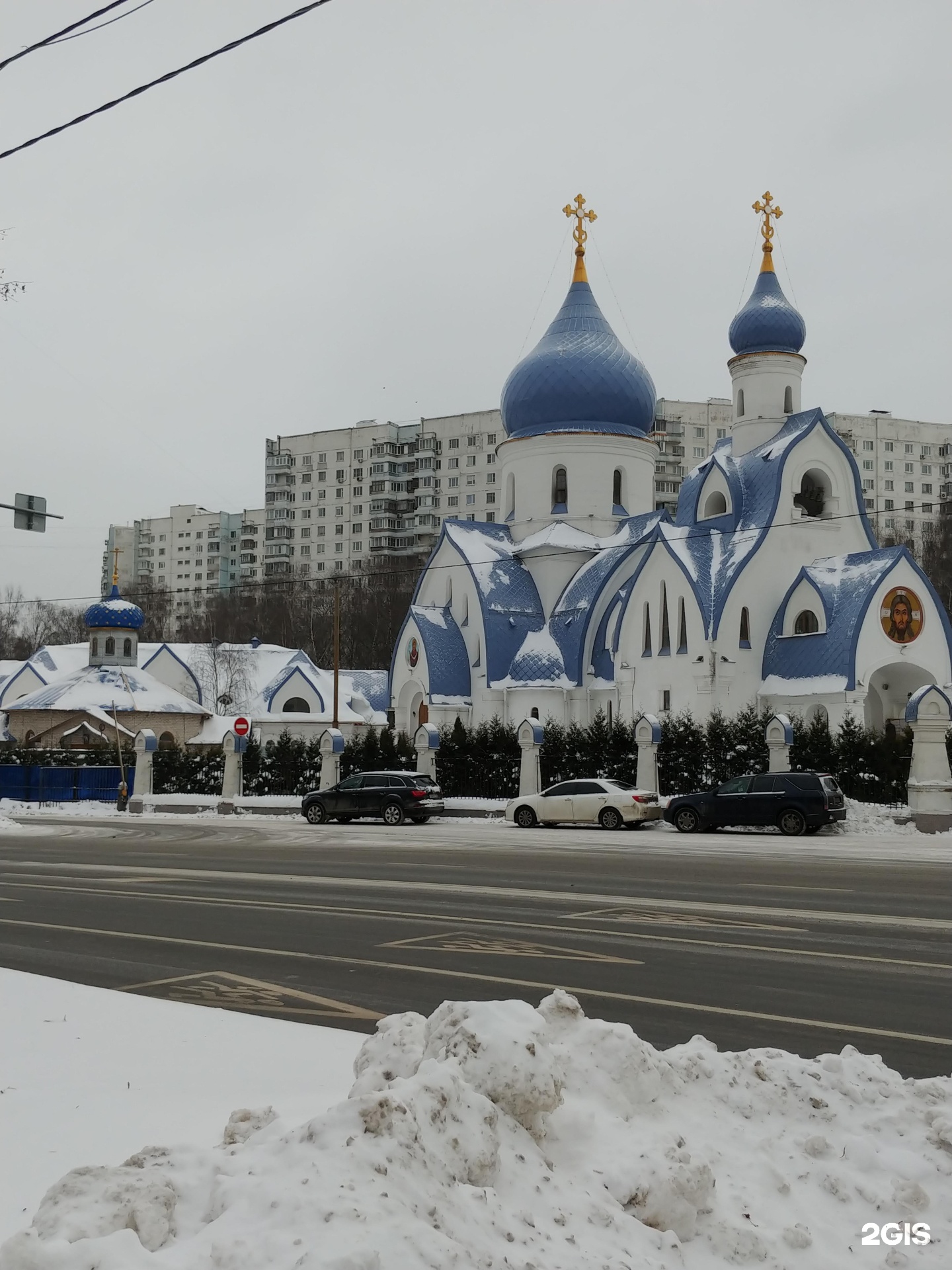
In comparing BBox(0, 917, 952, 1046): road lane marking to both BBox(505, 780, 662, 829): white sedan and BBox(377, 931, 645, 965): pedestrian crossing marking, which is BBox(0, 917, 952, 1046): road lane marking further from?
BBox(505, 780, 662, 829): white sedan

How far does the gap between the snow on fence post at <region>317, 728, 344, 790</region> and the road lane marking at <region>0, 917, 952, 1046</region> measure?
24.0m

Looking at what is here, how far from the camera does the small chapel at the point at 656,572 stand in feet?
113

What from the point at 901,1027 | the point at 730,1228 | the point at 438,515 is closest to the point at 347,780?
the point at 901,1027

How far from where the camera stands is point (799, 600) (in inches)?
1394

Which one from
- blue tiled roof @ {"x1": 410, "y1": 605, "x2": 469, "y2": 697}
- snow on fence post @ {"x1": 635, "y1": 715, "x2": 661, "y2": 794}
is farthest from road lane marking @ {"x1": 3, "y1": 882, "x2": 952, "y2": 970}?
blue tiled roof @ {"x1": 410, "y1": 605, "x2": 469, "y2": 697}

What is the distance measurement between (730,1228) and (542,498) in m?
41.1

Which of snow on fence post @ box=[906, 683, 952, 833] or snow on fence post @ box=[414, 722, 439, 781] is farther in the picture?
snow on fence post @ box=[414, 722, 439, 781]

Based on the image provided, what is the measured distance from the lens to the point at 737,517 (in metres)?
37.8

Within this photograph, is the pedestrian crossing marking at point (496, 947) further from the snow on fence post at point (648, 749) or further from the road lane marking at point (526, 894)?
the snow on fence post at point (648, 749)

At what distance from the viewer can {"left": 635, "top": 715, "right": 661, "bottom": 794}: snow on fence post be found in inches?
1219

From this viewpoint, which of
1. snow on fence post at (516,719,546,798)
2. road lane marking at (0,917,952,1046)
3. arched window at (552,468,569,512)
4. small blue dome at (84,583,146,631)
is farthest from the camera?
small blue dome at (84,583,146,631)

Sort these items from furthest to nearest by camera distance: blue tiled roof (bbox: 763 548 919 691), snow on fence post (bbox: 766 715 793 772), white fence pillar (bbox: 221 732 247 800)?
white fence pillar (bbox: 221 732 247 800)
blue tiled roof (bbox: 763 548 919 691)
snow on fence post (bbox: 766 715 793 772)

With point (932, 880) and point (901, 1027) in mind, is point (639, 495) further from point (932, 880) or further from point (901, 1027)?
point (901, 1027)

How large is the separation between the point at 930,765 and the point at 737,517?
13.7 meters
